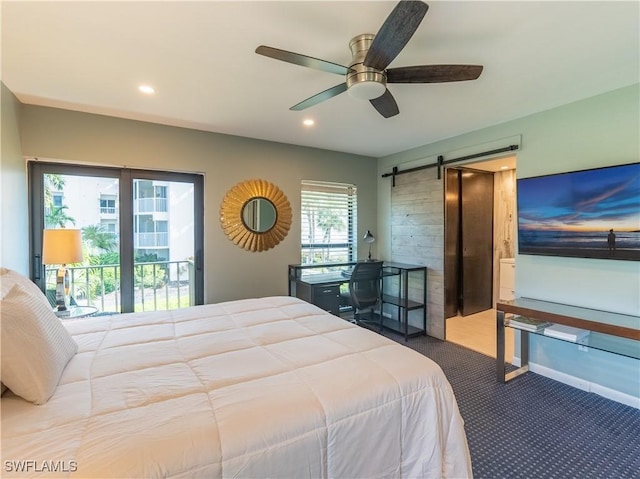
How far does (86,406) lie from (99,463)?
12.9 inches

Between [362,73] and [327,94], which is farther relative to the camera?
[327,94]

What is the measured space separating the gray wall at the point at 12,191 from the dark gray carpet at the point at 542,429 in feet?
12.1

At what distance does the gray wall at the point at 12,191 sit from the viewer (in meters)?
2.39

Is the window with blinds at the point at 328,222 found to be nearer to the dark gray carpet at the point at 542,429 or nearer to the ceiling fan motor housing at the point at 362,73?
the dark gray carpet at the point at 542,429

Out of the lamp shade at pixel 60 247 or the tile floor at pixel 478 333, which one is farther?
the tile floor at pixel 478 333

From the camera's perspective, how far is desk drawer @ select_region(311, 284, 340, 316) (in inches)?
150

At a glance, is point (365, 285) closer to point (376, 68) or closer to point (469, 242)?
point (469, 242)

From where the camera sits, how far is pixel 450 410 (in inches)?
58.1

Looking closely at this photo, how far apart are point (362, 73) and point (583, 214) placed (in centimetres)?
230

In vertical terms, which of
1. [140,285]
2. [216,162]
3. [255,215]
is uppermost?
[216,162]

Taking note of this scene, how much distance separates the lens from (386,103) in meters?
2.13

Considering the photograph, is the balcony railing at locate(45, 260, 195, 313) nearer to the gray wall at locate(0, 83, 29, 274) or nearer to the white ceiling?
the gray wall at locate(0, 83, 29, 274)

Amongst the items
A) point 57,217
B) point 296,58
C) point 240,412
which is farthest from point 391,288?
point 57,217

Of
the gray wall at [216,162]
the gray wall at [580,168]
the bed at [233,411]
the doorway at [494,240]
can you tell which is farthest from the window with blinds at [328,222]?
the bed at [233,411]
